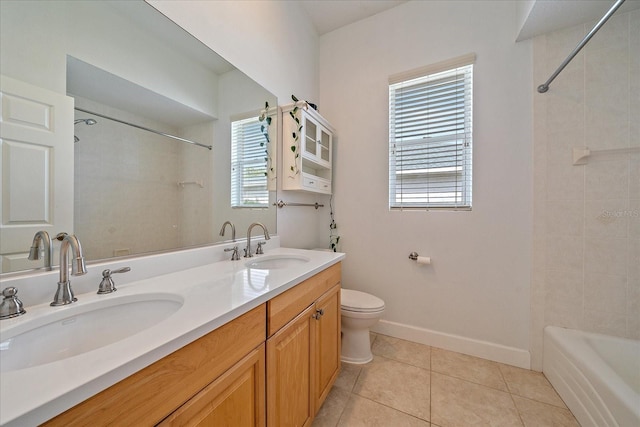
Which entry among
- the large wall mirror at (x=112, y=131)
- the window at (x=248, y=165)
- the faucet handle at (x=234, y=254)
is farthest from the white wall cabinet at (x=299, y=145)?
the faucet handle at (x=234, y=254)

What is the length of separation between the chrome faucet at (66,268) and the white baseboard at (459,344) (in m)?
2.06

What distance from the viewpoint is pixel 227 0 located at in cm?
138

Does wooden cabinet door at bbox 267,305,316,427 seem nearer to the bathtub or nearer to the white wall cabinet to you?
the white wall cabinet

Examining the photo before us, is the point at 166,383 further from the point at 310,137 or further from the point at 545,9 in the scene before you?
the point at 545,9

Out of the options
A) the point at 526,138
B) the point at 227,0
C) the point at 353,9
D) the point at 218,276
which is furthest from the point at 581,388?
the point at 353,9

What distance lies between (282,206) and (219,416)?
134 centimetres

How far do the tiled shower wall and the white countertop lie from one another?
1.73 m

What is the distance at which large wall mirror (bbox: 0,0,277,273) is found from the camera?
0.69 m

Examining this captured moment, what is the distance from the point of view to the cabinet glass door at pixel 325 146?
2054mm

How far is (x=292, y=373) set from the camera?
975mm

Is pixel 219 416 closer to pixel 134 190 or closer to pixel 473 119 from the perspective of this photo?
pixel 134 190

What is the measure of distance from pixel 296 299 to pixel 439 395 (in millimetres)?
1159

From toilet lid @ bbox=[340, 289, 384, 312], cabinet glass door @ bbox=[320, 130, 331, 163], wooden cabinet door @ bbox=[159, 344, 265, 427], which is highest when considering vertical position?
cabinet glass door @ bbox=[320, 130, 331, 163]

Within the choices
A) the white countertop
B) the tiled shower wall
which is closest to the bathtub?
the tiled shower wall
